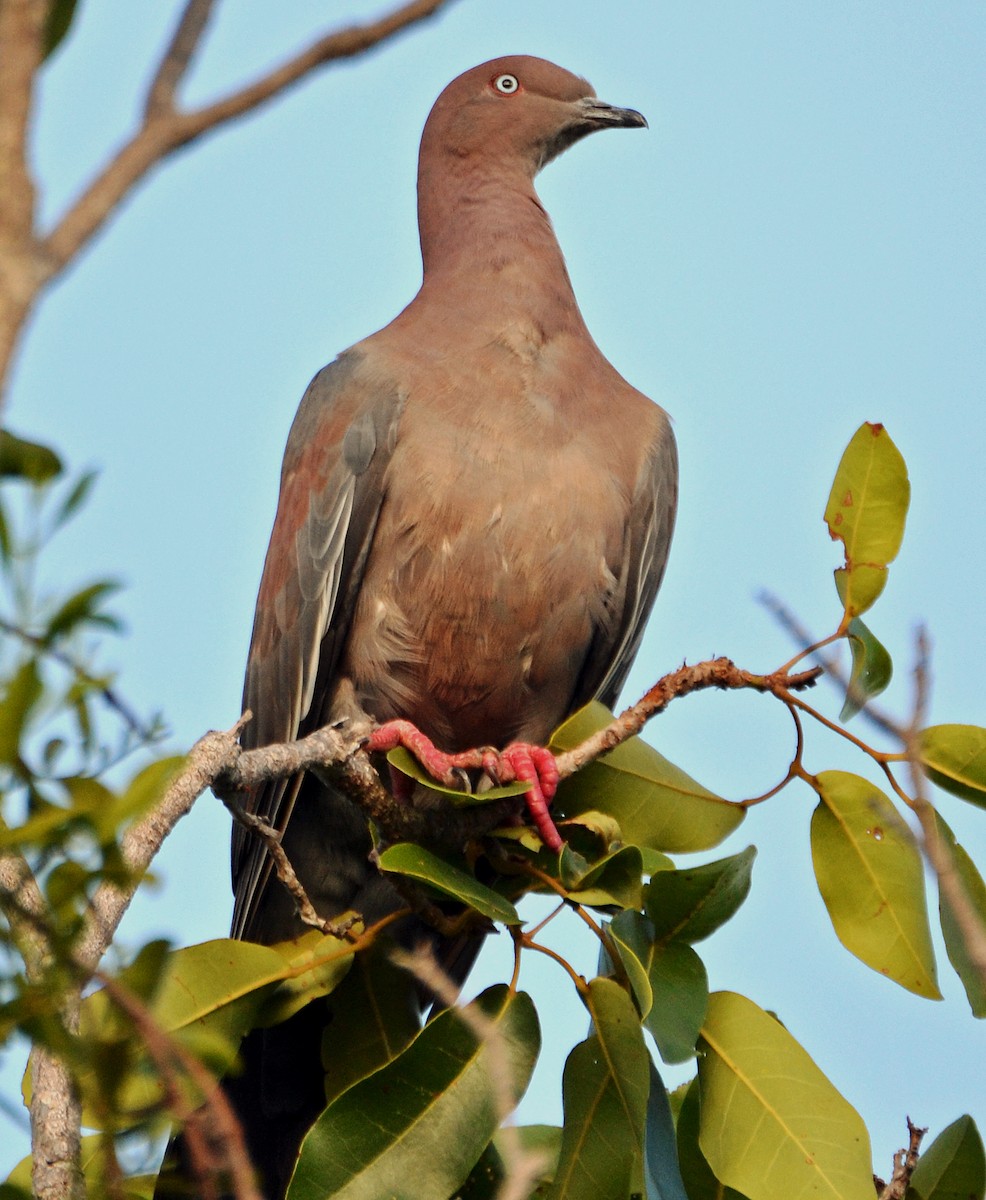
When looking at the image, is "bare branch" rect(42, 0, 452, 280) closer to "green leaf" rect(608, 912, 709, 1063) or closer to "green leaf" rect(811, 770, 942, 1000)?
"green leaf" rect(608, 912, 709, 1063)

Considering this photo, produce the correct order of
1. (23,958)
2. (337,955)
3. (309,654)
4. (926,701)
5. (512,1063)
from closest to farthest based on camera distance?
1. (23,958)
2. (926,701)
3. (512,1063)
4. (337,955)
5. (309,654)

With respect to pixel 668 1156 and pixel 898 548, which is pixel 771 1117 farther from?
pixel 898 548

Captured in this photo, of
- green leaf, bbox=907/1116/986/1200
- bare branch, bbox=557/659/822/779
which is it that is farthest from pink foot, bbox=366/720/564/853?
green leaf, bbox=907/1116/986/1200

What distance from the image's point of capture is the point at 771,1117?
2.57 m

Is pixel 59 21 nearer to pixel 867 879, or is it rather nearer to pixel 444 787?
pixel 444 787

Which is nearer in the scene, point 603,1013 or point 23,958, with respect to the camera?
point 23,958

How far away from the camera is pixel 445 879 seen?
8.52ft

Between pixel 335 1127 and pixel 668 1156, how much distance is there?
1.81ft

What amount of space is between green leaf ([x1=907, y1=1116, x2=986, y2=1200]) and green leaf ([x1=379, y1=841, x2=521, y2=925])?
806 millimetres

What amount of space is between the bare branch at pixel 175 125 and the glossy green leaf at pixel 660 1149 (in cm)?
172

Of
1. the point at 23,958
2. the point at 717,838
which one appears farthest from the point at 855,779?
the point at 23,958

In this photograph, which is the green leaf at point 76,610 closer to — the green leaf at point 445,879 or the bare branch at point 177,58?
the bare branch at point 177,58

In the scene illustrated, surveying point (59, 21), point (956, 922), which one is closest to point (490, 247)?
point (956, 922)

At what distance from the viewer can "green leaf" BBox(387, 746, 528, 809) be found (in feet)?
9.07
